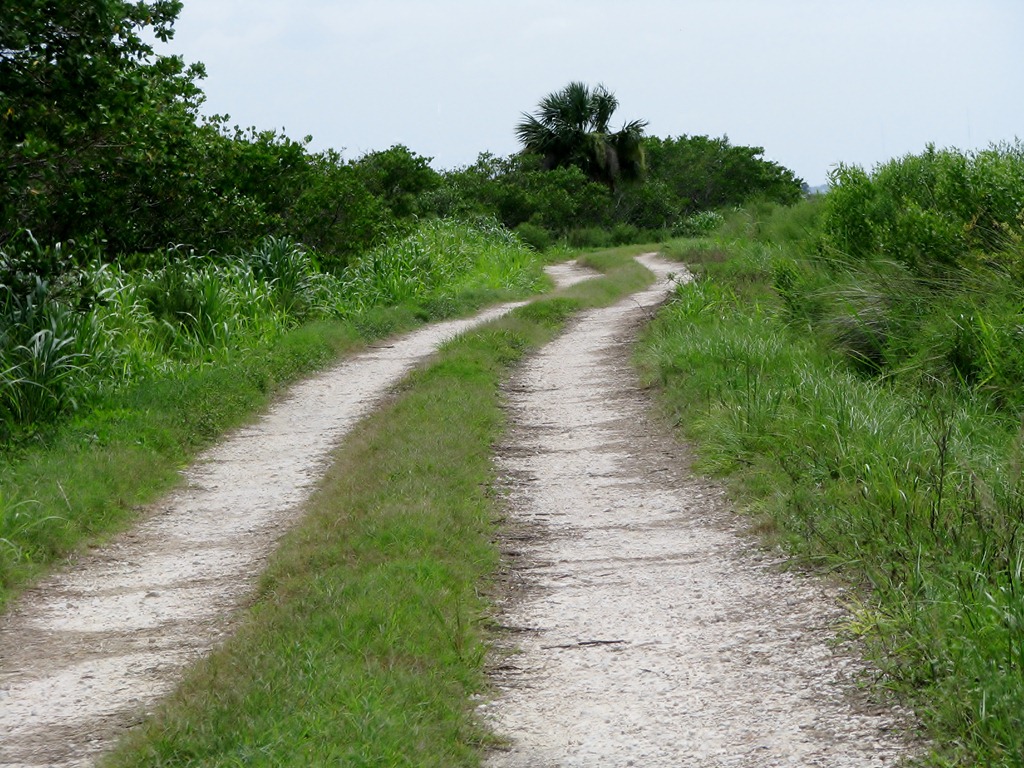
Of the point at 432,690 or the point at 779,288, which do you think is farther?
the point at 779,288

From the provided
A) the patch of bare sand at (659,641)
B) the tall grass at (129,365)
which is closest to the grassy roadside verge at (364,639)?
the patch of bare sand at (659,641)

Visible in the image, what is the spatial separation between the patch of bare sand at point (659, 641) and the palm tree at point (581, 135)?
130 feet

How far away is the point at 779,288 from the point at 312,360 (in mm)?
5703

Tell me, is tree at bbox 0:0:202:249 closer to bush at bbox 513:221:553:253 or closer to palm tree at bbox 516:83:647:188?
bush at bbox 513:221:553:253

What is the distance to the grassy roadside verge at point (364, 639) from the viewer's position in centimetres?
381

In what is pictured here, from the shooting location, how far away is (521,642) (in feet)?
16.4

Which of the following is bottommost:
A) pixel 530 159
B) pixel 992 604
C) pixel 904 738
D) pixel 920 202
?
pixel 904 738

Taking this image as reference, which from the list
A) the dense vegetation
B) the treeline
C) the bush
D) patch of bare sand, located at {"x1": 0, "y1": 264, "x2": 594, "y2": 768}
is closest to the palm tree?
the bush

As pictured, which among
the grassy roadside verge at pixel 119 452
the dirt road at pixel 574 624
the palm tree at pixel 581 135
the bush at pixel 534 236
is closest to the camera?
the dirt road at pixel 574 624

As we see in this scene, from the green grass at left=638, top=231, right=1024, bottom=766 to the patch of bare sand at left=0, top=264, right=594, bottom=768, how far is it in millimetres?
2810

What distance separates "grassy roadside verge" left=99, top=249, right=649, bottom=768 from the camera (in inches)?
150

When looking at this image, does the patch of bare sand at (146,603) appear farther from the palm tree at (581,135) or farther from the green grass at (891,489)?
the palm tree at (581,135)

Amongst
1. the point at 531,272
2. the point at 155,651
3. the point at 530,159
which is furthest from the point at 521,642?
the point at 530,159

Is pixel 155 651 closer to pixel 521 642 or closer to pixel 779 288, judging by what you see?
pixel 521 642
